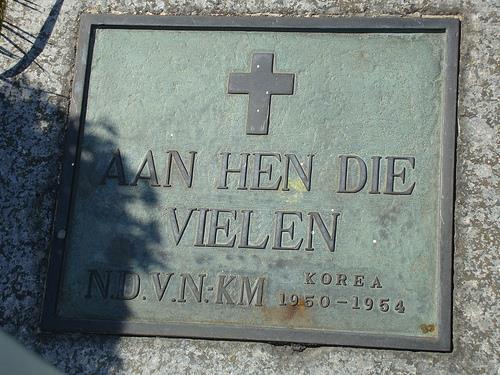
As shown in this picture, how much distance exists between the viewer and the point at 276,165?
11.5 feet

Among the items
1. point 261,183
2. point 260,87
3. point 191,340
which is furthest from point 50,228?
point 260,87

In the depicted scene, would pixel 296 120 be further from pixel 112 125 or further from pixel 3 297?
pixel 3 297

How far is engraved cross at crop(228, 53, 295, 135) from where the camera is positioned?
11.7 ft

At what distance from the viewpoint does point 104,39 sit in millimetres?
3771

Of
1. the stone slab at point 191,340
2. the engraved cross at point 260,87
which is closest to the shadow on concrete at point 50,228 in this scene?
the stone slab at point 191,340

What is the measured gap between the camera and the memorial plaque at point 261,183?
330 centimetres

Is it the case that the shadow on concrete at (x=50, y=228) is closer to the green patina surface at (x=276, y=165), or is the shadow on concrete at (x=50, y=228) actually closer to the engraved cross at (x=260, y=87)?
the green patina surface at (x=276, y=165)

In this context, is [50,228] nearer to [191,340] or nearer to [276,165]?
[191,340]

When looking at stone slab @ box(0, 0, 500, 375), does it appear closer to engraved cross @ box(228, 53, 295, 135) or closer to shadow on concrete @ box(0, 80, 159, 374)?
shadow on concrete @ box(0, 80, 159, 374)

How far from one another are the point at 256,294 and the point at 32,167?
1.02 meters

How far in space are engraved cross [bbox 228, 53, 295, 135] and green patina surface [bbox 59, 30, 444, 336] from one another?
0.10 feet

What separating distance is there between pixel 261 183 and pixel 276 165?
89mm

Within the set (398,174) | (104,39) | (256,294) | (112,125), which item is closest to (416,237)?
(398,174)

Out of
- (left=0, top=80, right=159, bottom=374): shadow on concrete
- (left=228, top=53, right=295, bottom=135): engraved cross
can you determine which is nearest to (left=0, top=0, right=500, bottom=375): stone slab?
(left=0, top=80, right=159, bottom=374): shadow on concrete
